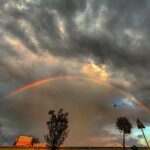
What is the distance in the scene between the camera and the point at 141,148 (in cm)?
7812

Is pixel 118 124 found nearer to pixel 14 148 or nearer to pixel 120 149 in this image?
pixel 120 149

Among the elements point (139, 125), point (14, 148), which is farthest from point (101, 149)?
point (139, 125)

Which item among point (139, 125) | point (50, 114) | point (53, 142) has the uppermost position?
point (50, 114)

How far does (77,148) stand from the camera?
258ft

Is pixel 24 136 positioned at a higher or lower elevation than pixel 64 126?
higher

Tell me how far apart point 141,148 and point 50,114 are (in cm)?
2654

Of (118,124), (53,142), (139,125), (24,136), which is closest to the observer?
(139,125)

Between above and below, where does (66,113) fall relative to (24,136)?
below

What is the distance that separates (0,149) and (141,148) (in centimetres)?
3455

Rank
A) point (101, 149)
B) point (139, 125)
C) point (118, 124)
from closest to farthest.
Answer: point (139, 125), point (101, 149), point (118, 124)

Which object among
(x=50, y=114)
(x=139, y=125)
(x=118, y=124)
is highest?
(x=118, y=124)

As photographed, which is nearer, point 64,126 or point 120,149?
point 64,126

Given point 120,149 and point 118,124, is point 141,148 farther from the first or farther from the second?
point 118,124

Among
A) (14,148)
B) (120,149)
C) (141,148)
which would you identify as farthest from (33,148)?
(141,148)
